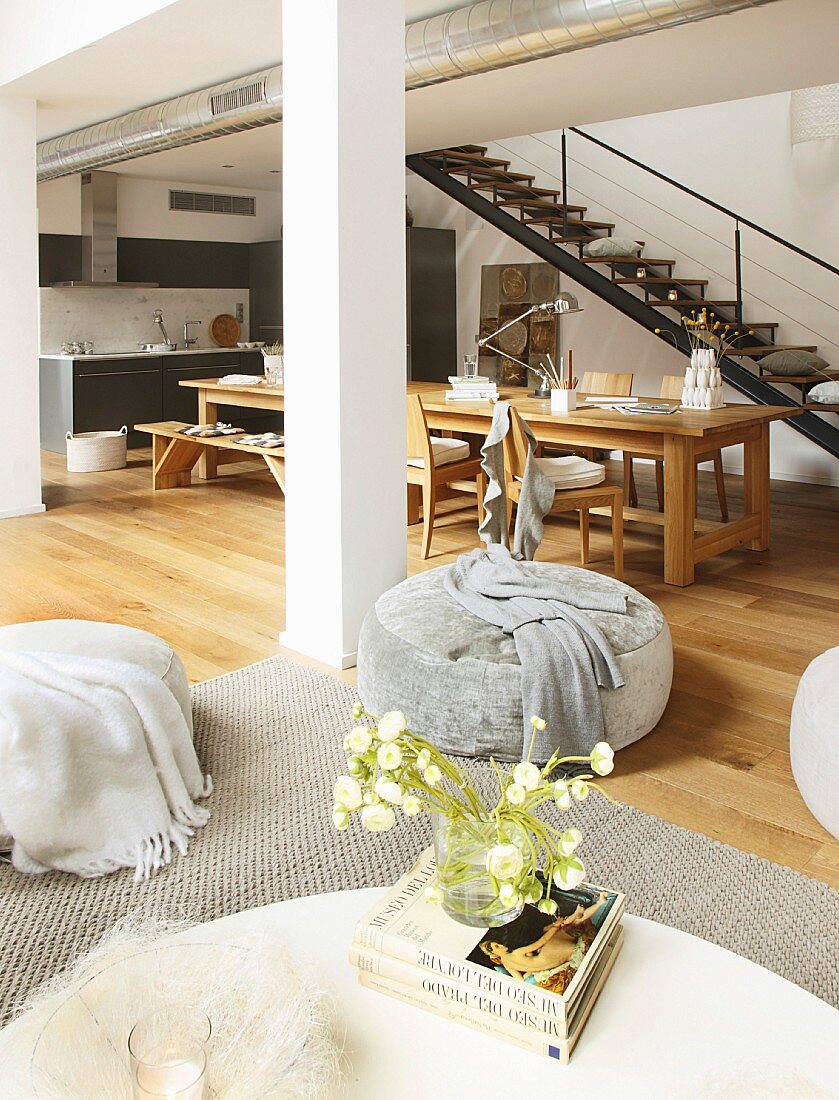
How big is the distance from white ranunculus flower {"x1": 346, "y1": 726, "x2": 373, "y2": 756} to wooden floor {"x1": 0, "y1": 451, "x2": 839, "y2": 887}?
5.32 ft

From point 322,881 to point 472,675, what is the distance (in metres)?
0.80

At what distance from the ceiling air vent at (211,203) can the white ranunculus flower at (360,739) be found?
34.2 ft

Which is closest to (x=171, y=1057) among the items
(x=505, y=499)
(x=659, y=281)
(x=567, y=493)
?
(x=505, y=499)

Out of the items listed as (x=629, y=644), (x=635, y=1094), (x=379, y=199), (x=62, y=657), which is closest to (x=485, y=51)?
(x=379, y=199)

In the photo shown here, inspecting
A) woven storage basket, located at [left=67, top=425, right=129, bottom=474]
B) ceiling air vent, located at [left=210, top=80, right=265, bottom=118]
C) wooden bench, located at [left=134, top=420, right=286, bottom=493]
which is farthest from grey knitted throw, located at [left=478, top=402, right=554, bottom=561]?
woven storage basket, located at [left=67, top=425, right=129, bottom=474]

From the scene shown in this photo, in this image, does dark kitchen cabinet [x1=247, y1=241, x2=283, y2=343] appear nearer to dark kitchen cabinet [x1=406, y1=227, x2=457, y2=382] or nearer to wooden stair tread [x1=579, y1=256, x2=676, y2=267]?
dark kitchen cabinet [x1=406, y1=227, x2=457, y2=382]

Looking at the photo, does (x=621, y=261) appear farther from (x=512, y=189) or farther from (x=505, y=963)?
(x=505, y=963)

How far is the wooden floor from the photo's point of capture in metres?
2.88

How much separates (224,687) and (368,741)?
2402mm

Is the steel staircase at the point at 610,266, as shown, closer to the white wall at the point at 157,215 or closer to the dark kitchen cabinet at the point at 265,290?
the dark kitchen cabinet at the point at 265,290

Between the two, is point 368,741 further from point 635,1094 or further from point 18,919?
point 18,919

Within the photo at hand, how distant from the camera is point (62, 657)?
2.79 metres

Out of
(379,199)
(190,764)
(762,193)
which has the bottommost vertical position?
(190,764)

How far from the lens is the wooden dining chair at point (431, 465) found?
5496 mm
